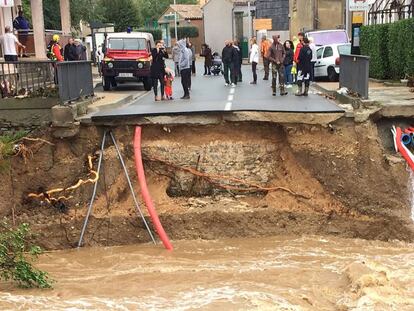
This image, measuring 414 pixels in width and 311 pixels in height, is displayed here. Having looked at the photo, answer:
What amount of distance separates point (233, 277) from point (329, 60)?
17.2m

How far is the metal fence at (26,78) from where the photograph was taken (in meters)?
15.4

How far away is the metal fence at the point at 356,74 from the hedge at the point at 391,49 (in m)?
2.58

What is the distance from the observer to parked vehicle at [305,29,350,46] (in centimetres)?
2989

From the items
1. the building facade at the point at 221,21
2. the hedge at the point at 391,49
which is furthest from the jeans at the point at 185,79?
the building facade at the point at 221,21

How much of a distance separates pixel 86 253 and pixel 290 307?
219 inches

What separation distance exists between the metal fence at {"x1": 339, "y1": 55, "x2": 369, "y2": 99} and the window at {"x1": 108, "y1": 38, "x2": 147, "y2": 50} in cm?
884

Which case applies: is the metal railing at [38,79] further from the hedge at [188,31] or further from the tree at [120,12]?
the hedge at [188,31]

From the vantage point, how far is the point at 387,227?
531 inches

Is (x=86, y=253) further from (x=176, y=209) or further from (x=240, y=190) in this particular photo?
(x=240, y=190)

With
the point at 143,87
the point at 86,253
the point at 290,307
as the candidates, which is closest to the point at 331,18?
the point at 143,87

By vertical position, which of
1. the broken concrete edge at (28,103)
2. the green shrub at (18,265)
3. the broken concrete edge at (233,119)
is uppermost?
the broken concrete edge at (28,103)

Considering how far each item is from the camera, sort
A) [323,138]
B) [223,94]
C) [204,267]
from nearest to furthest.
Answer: [204,267], [323,138], [223,94]

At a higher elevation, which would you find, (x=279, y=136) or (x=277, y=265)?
(x=279, y=136)

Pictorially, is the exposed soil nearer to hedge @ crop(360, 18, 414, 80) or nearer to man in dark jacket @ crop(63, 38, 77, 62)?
hedge @ crop(360, 18, 414, 80)
